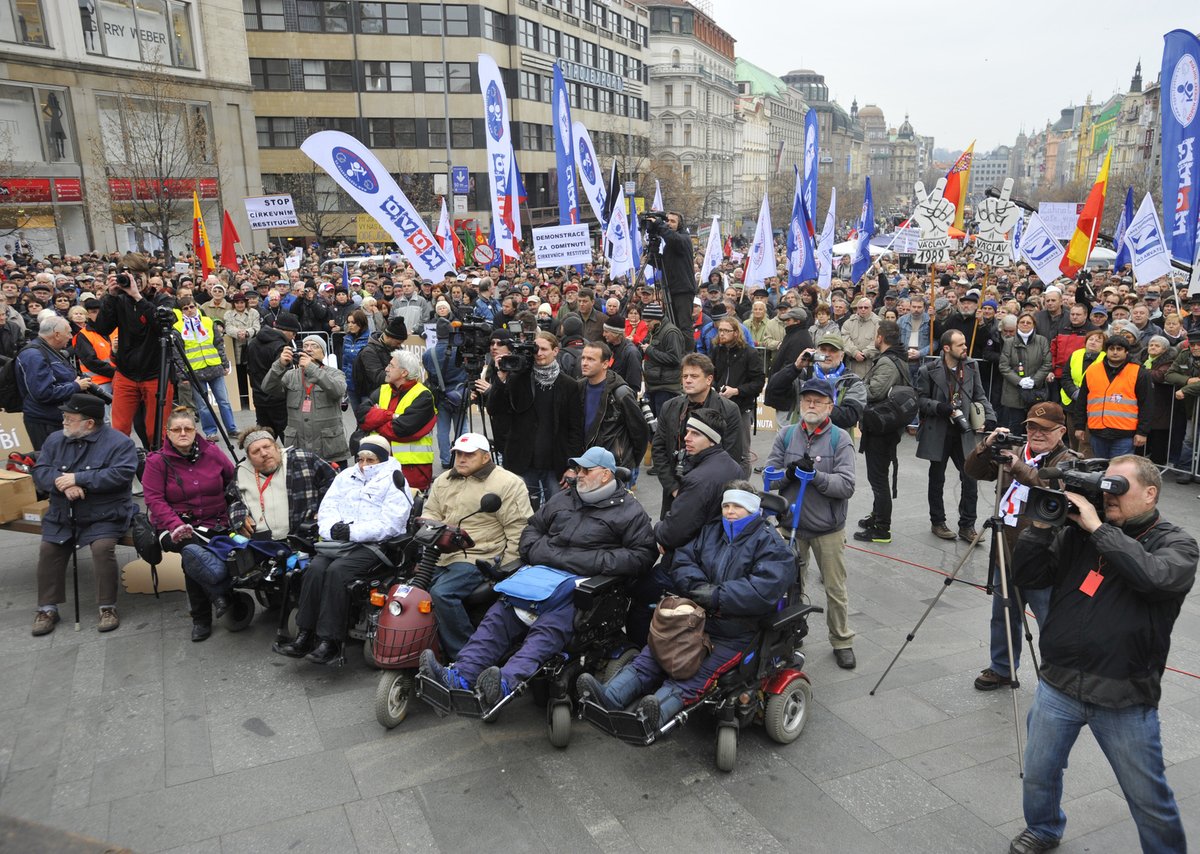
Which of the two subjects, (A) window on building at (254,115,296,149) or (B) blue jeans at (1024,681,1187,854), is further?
(A) window on building at (254,115,296,149)

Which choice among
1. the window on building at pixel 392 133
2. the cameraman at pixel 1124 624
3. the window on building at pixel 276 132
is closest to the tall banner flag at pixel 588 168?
the cameraman at pixel 1124 624

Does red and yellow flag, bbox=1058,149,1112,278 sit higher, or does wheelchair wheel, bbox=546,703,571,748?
red and yellow flag, bbox=1058,149,1112,278

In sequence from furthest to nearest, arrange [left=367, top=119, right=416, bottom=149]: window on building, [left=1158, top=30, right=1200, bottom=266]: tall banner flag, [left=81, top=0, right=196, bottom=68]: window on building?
[left=367, top=119, right=416, bottom=149]: window on building → [left=81, top=0, right=196, bottom=68]: window on building → [left=1158, top=30, right=1200, bottom=266]: tall banner flag

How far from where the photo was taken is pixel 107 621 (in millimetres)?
6219

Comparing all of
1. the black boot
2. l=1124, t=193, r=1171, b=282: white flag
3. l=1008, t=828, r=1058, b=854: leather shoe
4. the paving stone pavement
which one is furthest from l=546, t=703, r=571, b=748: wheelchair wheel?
l=1124, t=193, r=1171, b=282: white flag

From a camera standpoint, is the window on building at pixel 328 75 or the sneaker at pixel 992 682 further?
the window on building at pixel 328 75

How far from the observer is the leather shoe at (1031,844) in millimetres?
3803

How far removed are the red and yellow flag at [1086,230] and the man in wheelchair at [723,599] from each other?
11807 millimetres

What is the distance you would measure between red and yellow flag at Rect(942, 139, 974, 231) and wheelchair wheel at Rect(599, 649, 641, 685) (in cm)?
1064

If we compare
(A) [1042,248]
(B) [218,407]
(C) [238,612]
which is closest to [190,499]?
(C) [238,612]

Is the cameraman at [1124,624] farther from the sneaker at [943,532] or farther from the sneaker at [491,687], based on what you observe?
the sneaker at [943,532]

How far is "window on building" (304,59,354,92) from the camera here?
4675cm

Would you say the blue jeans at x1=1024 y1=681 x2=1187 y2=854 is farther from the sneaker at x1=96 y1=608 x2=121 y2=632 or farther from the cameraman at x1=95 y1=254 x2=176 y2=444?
the cameraman at x1=95 y1=254 x2=176 y2=444

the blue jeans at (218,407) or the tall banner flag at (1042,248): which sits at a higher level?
the tall banner flag at (1042,248)
